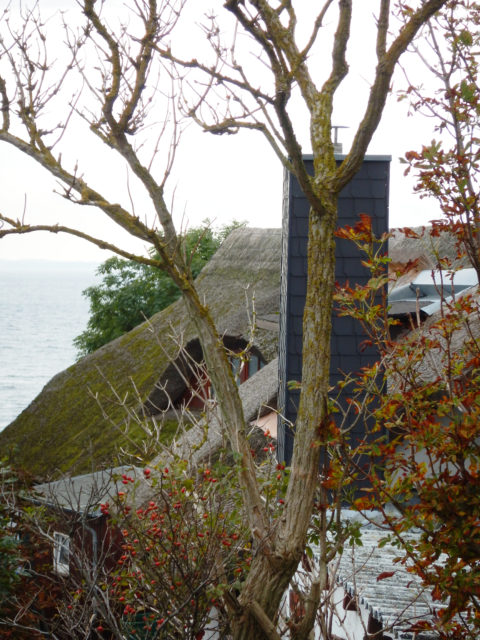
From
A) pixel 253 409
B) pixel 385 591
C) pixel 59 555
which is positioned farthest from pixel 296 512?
pixel 253 409

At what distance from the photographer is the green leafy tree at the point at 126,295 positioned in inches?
1232

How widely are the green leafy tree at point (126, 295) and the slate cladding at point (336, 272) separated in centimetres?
2188

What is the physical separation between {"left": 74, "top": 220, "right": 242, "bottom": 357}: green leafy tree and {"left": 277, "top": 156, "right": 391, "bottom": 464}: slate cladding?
2188 centimetres

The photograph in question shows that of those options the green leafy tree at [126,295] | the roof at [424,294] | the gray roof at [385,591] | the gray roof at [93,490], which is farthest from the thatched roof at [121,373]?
the green leafy tree at [126,295]

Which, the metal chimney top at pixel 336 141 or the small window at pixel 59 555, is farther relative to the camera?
the metal chimney top at pixel 336 141

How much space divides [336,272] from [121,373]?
37.0 feet

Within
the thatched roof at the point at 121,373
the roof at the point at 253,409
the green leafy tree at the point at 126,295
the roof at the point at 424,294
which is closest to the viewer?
the roof at the point at 424,294

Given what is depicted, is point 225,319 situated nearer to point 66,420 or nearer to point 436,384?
point 66,420

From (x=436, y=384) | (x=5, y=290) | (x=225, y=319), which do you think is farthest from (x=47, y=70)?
(x=5, y=290)

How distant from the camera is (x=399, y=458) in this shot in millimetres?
4191

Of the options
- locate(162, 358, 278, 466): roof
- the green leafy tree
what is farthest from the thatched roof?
the green leafy tree

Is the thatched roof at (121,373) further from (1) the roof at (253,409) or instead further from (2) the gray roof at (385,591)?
(2) the gray roof at (385,591)

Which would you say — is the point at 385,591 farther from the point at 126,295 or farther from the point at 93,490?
the point at 126,295

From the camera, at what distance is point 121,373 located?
18672 mm
